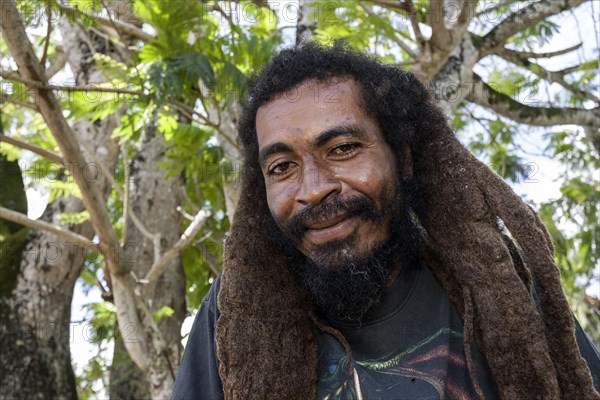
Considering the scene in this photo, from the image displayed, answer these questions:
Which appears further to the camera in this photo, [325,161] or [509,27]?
[509,27]

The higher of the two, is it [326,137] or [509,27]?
[509,27]

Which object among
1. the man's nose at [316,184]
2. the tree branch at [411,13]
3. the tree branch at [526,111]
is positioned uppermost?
the tree branch at [526,111]

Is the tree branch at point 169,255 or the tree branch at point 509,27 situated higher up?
the tree branch at point 509,27

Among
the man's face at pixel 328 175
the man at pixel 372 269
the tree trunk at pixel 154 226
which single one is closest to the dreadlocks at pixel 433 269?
the man at pixel 372 269

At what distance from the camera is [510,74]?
25.7ft

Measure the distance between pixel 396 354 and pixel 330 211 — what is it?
20.3 inches

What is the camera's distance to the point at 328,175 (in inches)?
94.7

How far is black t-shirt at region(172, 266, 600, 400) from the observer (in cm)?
218

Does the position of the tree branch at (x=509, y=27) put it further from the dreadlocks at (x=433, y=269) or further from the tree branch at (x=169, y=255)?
the dreadlocks at (x=433, y=269)

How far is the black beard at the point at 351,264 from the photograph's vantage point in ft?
7.73

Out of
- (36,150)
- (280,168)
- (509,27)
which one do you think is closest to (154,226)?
(36,150)

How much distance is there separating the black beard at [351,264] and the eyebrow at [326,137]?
0.76 ft

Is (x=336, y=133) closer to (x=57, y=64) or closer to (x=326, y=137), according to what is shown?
(x=326, y=137)

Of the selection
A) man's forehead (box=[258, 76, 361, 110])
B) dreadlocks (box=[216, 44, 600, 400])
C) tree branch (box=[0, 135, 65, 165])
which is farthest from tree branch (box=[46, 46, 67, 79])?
man's forehead (box=[258, 76, 361, 110])
